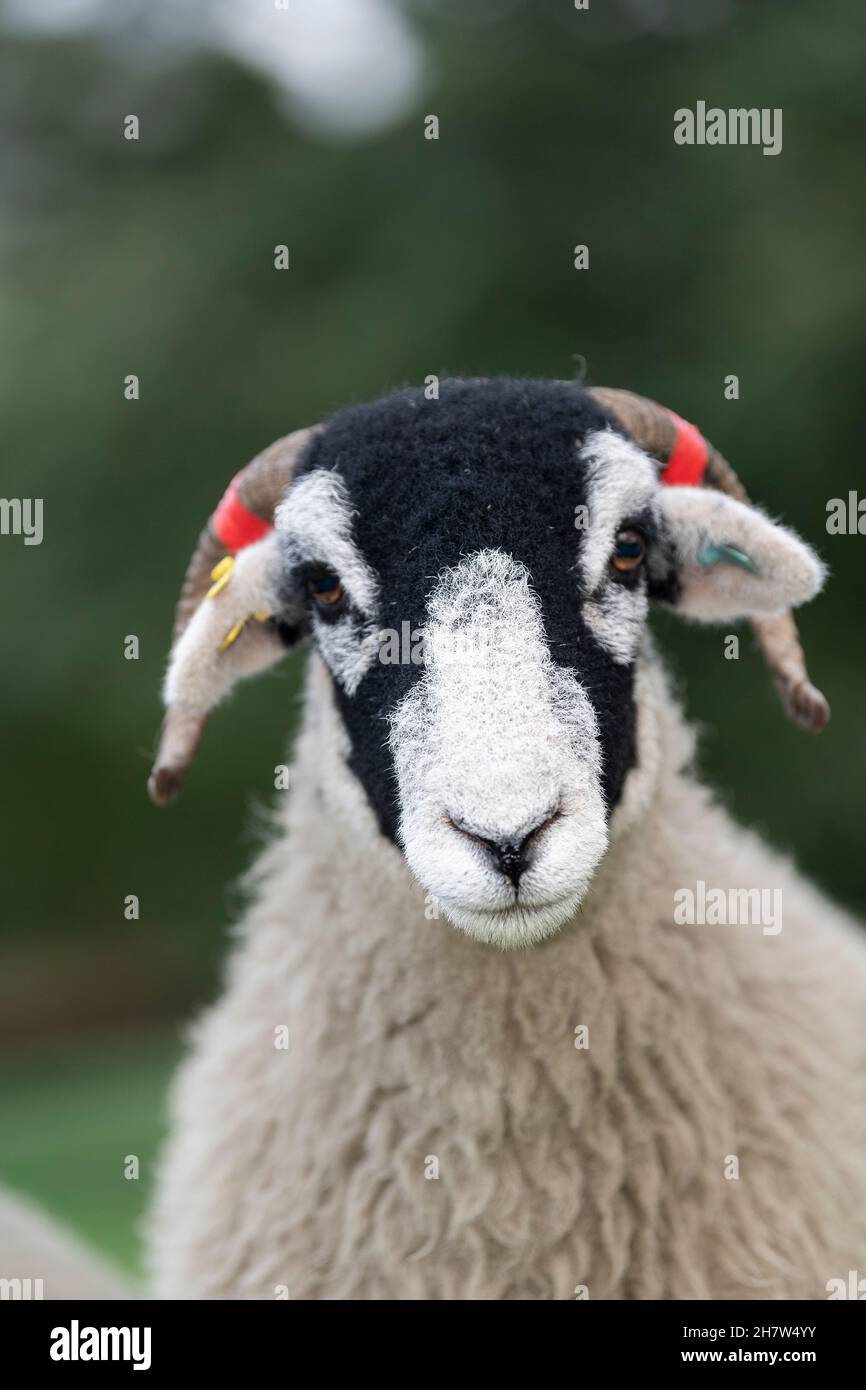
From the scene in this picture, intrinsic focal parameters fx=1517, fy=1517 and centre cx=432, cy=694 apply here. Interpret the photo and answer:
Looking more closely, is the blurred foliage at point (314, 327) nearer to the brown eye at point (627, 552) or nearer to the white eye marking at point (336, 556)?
the brown eye at point (627, 552)

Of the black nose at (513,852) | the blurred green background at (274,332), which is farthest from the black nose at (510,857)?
the blurred green background at (274,332)

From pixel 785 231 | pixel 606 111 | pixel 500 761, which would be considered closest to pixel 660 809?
pixel 500 761

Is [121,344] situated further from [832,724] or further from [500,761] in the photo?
[500,761]

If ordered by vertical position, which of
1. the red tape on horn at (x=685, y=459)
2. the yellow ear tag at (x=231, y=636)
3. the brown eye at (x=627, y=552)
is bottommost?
the yellow ear tag at (x=231, y=636)

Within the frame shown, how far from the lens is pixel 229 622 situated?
3.61 m

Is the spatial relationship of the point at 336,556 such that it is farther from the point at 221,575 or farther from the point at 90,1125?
the point at 90,1125

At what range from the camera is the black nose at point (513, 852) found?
2.80 m

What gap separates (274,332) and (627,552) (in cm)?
1156

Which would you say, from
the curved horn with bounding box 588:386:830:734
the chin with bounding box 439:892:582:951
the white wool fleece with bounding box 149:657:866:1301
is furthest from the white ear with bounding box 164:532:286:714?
the chin with bounding box 439:892:582:951

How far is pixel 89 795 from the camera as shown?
635 inches

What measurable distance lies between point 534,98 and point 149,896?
28.4ft

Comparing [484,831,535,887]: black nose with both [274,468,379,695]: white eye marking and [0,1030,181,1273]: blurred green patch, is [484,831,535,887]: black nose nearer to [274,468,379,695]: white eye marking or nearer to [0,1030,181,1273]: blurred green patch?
[274,468,379,695]: white eye marking

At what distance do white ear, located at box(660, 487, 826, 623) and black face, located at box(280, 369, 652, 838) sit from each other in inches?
6.0

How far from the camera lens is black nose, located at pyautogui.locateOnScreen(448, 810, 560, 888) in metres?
2.80
